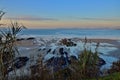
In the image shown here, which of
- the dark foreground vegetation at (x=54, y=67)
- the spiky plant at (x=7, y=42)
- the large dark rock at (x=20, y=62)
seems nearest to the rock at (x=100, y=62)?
the dark foreground vegetation at (x=54, y=67)

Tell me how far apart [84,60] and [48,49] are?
750 cm

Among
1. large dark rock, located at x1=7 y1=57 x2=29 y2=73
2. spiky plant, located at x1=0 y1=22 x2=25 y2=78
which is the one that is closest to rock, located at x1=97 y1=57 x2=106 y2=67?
large dark rock, located at x1=7 y1=57 x2=29 y2=73

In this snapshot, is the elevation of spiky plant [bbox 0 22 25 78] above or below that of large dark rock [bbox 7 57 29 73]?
above

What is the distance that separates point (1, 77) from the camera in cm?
1320

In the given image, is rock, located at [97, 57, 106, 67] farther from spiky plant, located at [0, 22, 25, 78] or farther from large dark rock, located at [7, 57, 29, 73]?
spiky plant, located at [0, 22, 25, 78]

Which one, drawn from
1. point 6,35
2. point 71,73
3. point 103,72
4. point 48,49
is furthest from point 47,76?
point 48,49

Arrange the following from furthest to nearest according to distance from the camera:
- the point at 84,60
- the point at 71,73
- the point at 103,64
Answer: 1. the point at 103,64
2. the point at 71,73
3. the point at 84,60

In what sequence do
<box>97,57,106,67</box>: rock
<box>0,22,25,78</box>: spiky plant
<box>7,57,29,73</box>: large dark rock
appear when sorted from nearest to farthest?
<box>0,22,25,78</box>: spiky plant < <box>7,57,29,73</box>: large dark rock < <box>97,57,106,67</box>: rock

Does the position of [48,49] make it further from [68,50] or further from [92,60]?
[92,60]

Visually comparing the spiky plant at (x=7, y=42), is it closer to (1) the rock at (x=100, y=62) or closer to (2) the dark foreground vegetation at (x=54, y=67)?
(2) the dark foreground vegetation at (x=54, y=67)

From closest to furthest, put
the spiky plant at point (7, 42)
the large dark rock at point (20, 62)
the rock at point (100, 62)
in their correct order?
1. the spiky plant at point (7, 42)
2. the large dark rock at point (20, 62)
3. the rock at point (100, 62)

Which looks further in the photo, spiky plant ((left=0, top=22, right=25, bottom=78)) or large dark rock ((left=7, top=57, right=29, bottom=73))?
large dark rock ((left=7, top=57, right=29, bottom=73))

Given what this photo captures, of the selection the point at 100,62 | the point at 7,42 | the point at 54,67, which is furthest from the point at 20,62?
the point at 7,42

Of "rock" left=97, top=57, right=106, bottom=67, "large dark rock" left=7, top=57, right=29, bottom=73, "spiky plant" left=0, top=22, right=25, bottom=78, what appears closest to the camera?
"spiky plant" left=0, top=22, right=25, bottom=78
